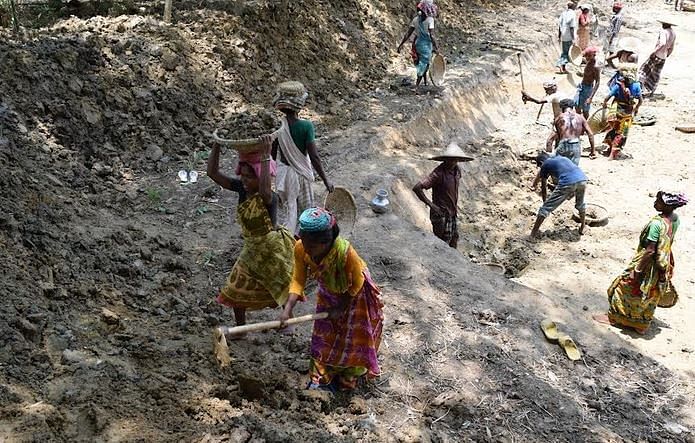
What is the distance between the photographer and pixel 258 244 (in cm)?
411

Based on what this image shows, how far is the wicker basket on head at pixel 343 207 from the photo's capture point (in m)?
5.58

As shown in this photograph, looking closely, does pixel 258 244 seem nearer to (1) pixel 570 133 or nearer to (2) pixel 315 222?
(2) pixel 315 222

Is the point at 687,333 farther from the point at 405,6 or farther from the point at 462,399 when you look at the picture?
the point at 405,6

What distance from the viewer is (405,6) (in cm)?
1330

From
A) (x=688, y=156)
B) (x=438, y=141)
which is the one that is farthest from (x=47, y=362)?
(x=688, y=156)

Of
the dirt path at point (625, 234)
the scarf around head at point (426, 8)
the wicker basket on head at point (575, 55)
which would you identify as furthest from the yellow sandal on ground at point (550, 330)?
the wicker basket on head at point (575, 55)

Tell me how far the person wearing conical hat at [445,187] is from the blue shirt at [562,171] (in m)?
1.87

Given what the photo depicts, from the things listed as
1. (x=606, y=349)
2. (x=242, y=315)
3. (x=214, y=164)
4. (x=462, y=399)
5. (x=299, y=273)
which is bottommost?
(x=606, y=349)

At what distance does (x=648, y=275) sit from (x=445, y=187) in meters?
2.12

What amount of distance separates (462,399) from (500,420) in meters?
0.27

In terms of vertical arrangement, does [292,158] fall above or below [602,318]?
above

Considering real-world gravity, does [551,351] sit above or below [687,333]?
above

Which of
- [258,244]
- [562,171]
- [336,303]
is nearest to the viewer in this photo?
[336,303]

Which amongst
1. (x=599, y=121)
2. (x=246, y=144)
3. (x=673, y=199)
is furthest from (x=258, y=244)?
(x=599, y=121)
